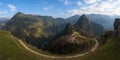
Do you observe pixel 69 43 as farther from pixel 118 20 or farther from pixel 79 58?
pixel 79 58

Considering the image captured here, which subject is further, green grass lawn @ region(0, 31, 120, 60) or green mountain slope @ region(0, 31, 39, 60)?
green grass lawn @ region(0, 31, 120, 60)

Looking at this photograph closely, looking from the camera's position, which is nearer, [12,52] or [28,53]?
[12,52]

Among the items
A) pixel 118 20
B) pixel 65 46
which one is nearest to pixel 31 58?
pixel 118 20

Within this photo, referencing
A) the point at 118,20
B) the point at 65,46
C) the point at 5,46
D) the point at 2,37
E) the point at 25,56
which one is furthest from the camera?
the point at 65,46

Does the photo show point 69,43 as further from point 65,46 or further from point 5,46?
point 5,46

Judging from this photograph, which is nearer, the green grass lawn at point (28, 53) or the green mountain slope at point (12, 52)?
the green mountain slope at point (12, 52)

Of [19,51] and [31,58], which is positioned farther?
[19,51]

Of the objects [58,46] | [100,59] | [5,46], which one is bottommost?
[58,46]

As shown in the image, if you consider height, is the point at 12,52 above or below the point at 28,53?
above

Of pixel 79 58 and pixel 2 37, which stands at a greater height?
pixel 2 37

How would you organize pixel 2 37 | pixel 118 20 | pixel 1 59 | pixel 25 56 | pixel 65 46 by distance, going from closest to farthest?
pixel 1 59
pixel 25 56
pixel 2 37
pixel 118 20
pixel 65 46
